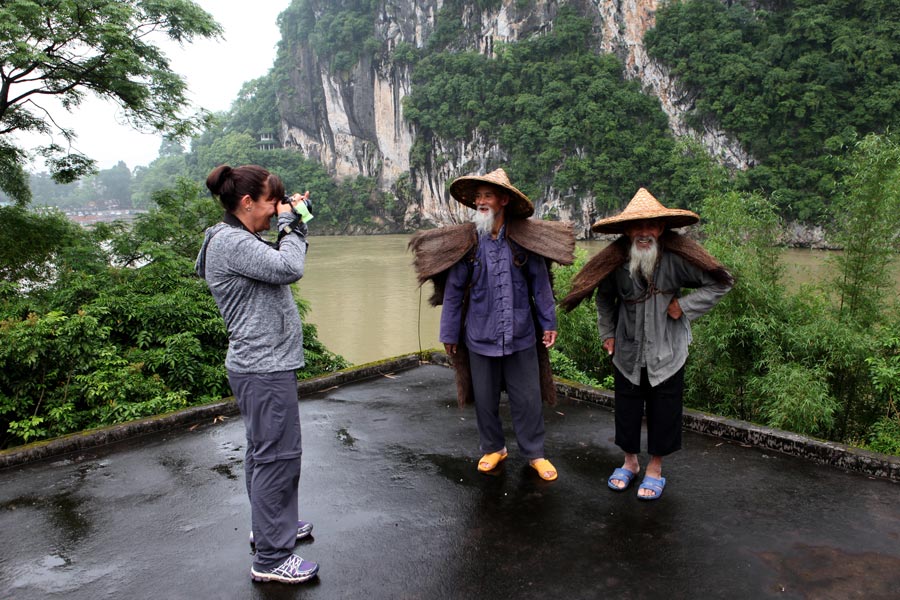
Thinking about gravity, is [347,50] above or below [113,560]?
above

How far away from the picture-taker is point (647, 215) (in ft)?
8.87

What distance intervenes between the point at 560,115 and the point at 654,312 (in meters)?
35.5

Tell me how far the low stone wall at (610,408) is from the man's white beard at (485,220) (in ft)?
5.58

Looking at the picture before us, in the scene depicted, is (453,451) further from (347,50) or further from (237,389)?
(347,50)

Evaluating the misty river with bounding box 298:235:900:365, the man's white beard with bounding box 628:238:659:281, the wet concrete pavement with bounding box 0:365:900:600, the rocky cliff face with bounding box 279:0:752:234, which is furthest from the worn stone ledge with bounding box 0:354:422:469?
the rocky cliff face with bounding box 279:0:752:234

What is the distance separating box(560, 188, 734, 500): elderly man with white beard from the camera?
9.17 feet

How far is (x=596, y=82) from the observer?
35.1 m

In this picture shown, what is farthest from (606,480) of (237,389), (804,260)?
(804,260)

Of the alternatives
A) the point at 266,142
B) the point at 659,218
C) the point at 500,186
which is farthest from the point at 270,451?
the point at 266,142

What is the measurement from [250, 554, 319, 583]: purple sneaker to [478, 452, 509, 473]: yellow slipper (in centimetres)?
109

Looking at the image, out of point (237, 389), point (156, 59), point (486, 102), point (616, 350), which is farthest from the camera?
point (486, 102)

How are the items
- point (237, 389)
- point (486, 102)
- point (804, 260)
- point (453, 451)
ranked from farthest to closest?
point (486, 102) → point (804, 260) → point (453, 451) → point (237, 389)

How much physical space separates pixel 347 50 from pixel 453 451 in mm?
50270

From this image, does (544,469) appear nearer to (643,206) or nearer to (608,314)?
(608,314)
